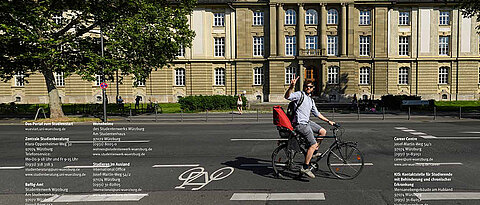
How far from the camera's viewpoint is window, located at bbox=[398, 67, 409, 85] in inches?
1547

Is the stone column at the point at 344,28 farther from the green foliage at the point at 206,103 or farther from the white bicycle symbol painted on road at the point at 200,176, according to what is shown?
the white bicycle symbol painted on road at the point at 200,176

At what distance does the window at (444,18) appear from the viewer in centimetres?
3831

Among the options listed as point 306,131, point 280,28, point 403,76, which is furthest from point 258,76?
point 306,131

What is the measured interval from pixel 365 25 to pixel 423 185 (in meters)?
36.6

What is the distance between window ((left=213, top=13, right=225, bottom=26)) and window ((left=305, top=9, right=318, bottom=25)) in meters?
11.0

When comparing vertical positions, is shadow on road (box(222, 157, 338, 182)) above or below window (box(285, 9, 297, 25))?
below

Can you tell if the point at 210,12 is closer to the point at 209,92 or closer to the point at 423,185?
the point at 209,92

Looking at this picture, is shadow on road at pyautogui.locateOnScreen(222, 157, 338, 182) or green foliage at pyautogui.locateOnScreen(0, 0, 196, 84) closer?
shadow on road at pyautogui.locateOnScreen(222, 157, 338, 182)

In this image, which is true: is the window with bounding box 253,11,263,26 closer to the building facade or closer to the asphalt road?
the building facade

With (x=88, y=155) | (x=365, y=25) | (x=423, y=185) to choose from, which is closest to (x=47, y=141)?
(x=88, y=155)

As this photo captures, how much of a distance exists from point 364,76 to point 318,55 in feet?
25.7

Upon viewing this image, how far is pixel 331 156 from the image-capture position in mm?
6105

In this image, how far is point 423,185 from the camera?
18.5ft

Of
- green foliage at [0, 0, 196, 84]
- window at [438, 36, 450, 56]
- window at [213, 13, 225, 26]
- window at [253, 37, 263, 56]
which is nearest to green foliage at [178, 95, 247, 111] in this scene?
green foliage at [0, 0, 196, 84]
